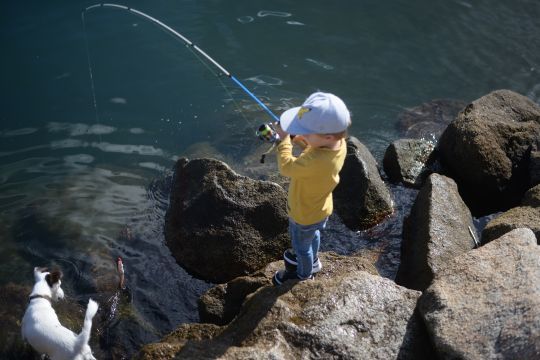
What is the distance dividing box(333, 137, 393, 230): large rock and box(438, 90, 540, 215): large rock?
1083mm

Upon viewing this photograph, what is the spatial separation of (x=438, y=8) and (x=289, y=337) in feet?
34.2

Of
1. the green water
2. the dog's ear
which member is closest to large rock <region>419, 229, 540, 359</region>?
the green water

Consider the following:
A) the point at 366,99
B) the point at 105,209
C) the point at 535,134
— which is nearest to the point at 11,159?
the point at 105,209

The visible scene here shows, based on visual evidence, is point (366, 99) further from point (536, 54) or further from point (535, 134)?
point (536, 54)

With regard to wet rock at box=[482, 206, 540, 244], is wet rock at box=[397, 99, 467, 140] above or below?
below

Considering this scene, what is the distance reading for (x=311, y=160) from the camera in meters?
4.06

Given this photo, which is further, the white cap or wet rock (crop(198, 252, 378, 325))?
wet rock (crop(198, 252, 378, 325))

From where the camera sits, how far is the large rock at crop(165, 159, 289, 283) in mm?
5777

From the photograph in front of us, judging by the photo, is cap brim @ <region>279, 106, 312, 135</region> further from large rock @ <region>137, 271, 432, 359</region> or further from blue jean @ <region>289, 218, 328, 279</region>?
large rock @ <region>137, 271, 432, 359</region>

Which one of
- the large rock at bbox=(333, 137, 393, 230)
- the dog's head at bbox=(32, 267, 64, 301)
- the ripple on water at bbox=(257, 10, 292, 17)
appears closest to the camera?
the dog's head at bbox=(32, 267, 64, 301)

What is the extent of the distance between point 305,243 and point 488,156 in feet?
10.8

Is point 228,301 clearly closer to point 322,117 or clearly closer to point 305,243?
point 305,243

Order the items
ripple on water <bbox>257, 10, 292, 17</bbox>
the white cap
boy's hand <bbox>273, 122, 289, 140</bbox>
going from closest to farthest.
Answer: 1. the white cap
2. boy's hand <bbox>273, 122, 289, 140</bbox>
3. ripple on water <bbox>257, 10, 292, 17</bbox>

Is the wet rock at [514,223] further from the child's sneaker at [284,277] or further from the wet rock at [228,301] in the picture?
the wet rock at [228,301]
